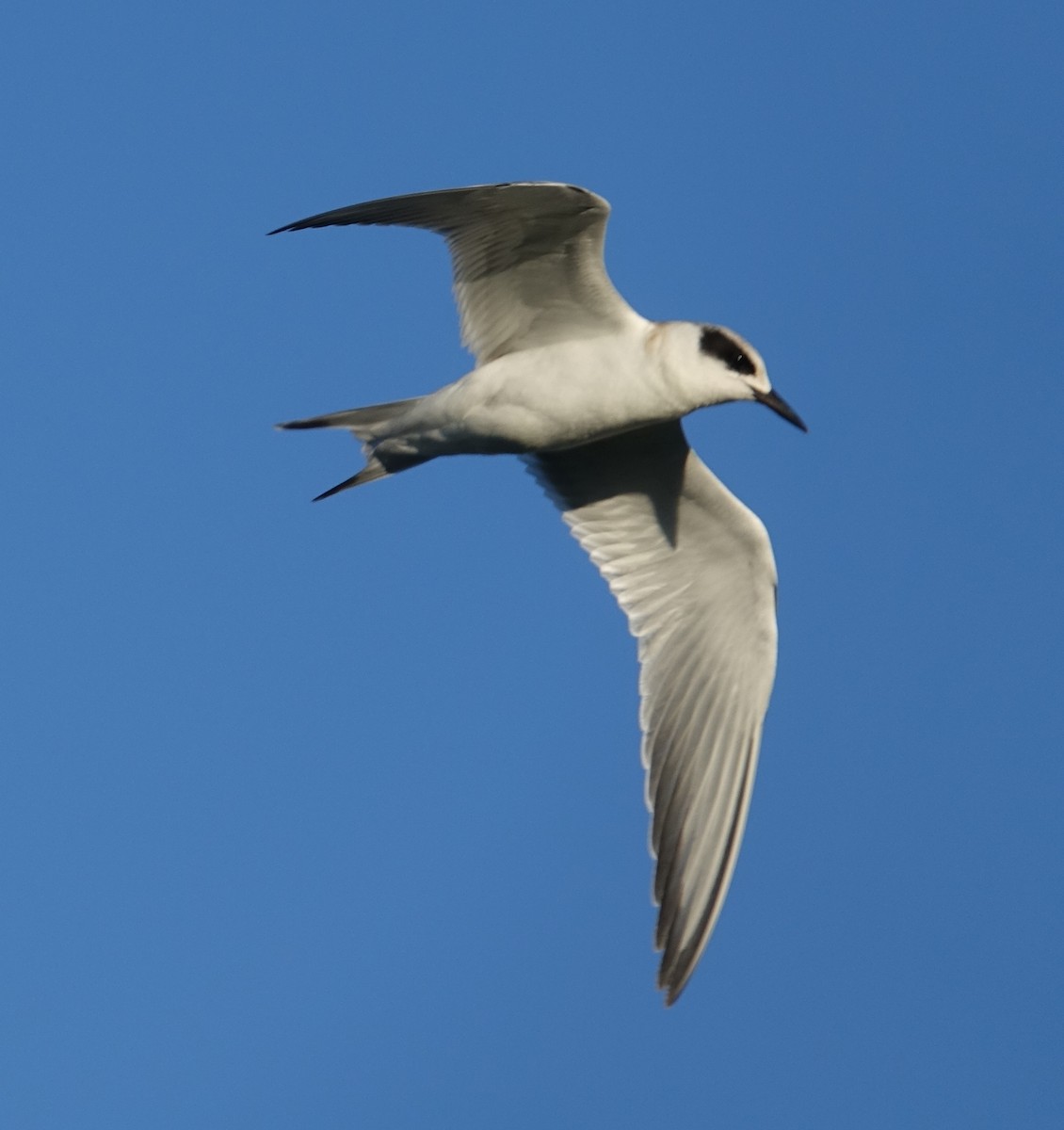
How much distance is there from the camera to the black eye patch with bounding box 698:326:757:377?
9.41 meters

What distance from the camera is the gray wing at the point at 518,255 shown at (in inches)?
347

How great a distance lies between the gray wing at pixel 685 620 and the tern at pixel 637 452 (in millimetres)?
11

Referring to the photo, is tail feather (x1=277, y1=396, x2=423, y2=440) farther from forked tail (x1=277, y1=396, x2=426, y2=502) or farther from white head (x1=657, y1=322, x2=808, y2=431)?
white head (x1=657, y1=322, x2=808, y2=431)

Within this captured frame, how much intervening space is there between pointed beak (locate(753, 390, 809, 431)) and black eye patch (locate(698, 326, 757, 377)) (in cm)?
27

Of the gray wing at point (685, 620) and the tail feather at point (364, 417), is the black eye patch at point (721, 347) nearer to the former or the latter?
the gray wing at point (685, 620)

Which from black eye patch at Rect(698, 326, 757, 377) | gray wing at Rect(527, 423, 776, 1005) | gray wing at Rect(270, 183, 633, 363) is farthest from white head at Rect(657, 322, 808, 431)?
gray wing at Rect(527, 423, 776, 1005)

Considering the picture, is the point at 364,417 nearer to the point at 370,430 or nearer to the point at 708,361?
the point at 370,430

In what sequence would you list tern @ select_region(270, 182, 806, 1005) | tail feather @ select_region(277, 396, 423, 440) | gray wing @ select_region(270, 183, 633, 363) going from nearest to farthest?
gray wing @ select_region(270, 183, 633, 363) → tern @ select_region(270, 182, 806, 1005) → tail feather @ select_region(277, 396, 423, 440)

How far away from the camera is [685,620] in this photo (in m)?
10.9

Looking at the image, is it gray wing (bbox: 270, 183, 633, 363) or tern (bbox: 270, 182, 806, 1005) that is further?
tern (bbox: 270, 182, 806, 1005)

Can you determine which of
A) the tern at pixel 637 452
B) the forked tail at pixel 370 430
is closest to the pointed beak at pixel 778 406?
the tern at pixel 637 452

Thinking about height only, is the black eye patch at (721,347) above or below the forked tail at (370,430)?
above

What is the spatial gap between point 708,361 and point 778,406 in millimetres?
546

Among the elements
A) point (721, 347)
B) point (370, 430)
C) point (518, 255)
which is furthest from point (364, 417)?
point (721, 347)
